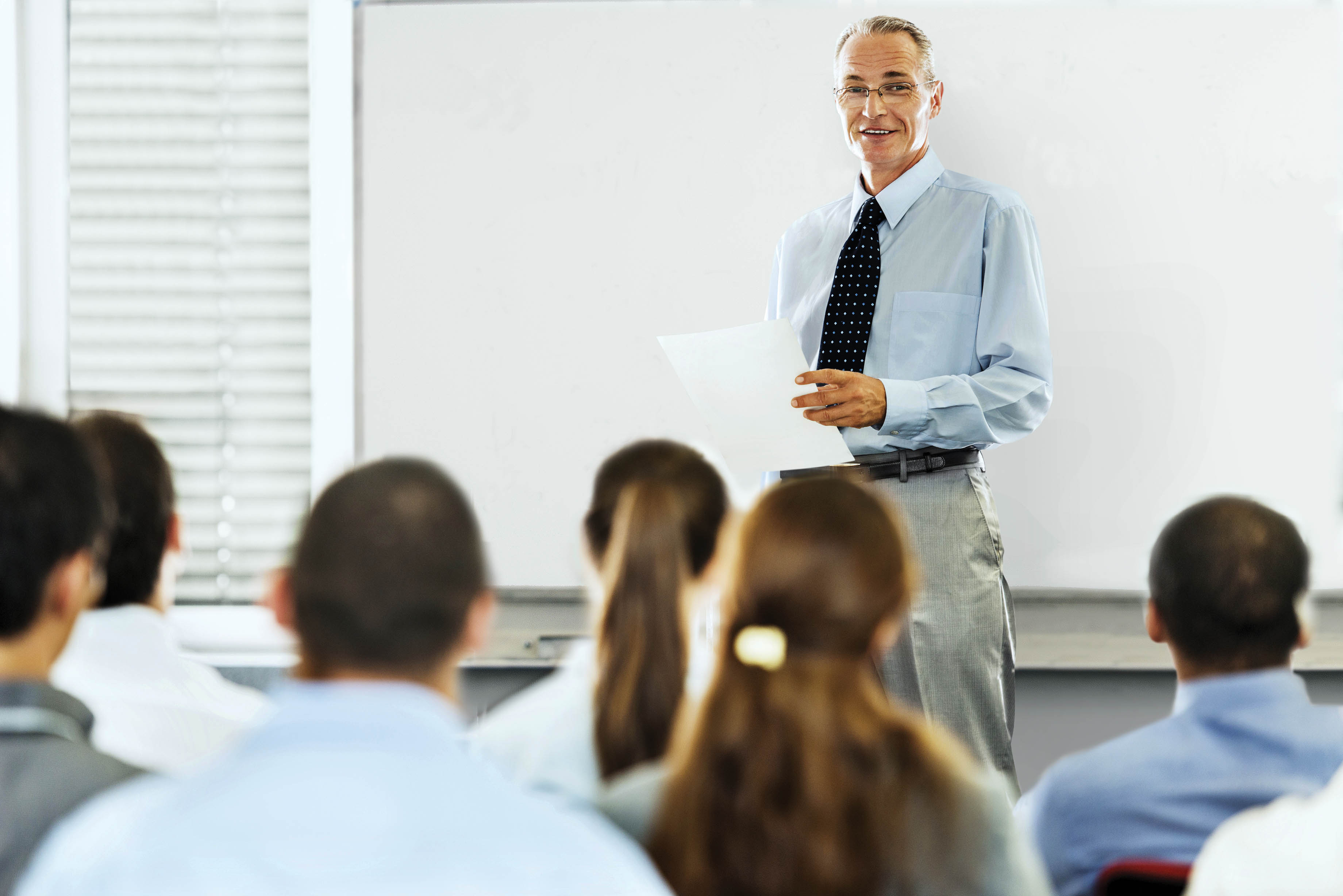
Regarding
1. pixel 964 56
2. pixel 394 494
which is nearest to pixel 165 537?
pixel 394 494

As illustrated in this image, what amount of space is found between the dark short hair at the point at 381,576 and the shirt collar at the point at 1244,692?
756 mm

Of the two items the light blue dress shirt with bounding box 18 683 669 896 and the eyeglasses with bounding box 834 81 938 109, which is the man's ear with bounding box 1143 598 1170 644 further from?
the eyeglasses with bounding box 834 81 938 109

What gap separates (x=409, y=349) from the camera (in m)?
2.92

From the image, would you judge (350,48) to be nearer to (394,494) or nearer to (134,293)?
(134,293)

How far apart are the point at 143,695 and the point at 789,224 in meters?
1.93

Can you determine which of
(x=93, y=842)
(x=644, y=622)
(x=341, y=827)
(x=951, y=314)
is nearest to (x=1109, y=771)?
(x=644, y=622)

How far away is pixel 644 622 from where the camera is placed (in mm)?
1271

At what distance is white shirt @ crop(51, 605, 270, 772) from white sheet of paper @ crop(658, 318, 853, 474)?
2.96ft

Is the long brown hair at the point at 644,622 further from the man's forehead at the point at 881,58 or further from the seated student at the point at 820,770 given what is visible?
the man's forehead at the point at 881,58

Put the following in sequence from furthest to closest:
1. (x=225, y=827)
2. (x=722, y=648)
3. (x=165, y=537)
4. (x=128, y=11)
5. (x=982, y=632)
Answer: (x=128, y=11), (x=982, y=632), (x=165, y=537), (x=722, y=648), (x=225, y=827)

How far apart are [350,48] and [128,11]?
0.69 m

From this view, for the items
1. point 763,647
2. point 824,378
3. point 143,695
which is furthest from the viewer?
point 824,378

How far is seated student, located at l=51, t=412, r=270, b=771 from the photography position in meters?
1.39

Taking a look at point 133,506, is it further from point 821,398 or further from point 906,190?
point 906,190
